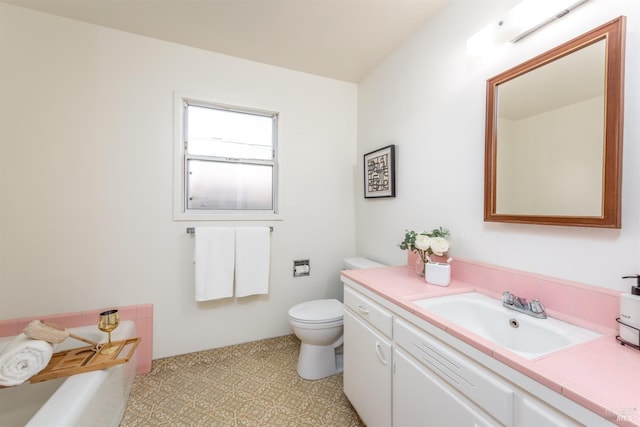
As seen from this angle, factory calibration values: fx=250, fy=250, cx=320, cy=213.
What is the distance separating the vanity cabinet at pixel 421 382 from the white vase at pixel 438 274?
0.34 metres

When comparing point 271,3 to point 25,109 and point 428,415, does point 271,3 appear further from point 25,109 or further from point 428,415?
point 428,415

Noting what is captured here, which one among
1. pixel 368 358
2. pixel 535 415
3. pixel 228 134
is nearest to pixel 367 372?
pixel 368 358

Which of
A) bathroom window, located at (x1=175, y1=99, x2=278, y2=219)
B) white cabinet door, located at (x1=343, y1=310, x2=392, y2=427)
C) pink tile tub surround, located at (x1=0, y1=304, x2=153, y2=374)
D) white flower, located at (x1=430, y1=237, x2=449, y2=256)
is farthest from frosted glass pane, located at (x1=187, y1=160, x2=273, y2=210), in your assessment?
white flower, located at (x1=430, y1=237, x2=449, y2=256)

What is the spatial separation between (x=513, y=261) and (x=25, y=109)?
9.57ft

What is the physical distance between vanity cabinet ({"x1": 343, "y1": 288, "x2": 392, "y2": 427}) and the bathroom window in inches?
47.1

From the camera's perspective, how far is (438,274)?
1297 millimetres

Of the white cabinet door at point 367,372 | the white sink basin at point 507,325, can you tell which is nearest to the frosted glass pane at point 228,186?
the white cabinet door at point 367,372

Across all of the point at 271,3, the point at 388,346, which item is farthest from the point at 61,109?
the point at 388,346

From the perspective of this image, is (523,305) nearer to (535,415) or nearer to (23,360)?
(535,415)

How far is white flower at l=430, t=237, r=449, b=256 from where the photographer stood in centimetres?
133

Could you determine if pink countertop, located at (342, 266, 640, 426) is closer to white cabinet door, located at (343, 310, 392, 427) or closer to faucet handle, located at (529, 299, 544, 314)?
faucet handle, located at (529, 299, 544, 314)

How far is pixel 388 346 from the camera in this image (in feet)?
3.63

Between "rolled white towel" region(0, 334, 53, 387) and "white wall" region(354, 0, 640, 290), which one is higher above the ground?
"white wall" region(354, 0, 640, 290)

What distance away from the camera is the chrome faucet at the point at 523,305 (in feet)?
3.16
